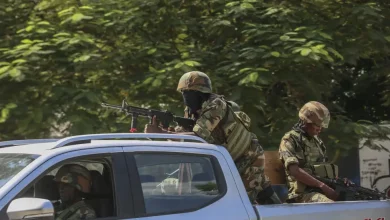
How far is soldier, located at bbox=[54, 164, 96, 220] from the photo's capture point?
355cm

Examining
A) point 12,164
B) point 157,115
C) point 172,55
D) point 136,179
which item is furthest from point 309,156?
point 172,55

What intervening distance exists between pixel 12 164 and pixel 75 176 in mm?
359

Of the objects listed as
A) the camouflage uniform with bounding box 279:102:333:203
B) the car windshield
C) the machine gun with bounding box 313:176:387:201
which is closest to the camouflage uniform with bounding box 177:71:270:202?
the camouflage uniform with bounding box 279:102:333:203

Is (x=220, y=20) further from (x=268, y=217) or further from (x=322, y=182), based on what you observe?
(x=268, y=217)

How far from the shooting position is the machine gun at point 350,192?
534cm

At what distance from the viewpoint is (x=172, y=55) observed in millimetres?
8344

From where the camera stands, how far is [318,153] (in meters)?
5.77

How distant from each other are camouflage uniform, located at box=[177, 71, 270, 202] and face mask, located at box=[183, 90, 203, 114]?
0.05 m

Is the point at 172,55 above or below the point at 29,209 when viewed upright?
below

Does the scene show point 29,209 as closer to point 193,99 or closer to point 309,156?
point 193,99

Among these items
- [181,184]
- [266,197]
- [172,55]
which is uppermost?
[181,184]

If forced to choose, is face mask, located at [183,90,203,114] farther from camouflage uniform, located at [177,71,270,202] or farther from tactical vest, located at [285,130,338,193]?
tactical vest, located at [285,130,338,193]

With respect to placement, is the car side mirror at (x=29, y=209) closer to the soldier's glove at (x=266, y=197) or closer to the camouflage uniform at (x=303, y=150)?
the soldier's glove at (x=266, y=197)

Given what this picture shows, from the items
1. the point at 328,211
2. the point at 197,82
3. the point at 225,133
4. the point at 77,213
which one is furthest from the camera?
the point at 197,82
